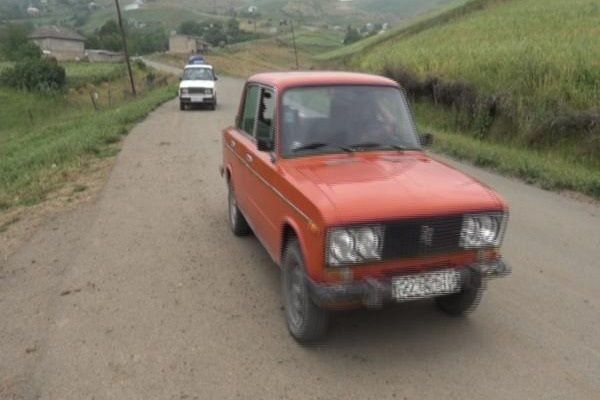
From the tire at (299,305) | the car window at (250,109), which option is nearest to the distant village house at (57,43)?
the car window at (250,109)

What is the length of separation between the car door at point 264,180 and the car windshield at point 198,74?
19.1m

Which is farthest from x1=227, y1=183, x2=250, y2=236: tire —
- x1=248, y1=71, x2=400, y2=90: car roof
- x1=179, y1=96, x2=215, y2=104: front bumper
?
x1=179, y1=96, x2=215, y2=104: front bumper

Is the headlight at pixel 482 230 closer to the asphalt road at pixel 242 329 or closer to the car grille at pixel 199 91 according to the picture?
the asphalt road at pixel 242 329

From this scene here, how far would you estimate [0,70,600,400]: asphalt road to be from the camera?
12.8ft

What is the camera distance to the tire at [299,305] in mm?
4191

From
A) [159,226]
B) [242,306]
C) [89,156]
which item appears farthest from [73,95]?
[242,306]

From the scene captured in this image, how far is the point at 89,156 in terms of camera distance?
12531 millimetres

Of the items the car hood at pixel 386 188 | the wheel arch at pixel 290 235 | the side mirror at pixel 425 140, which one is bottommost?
the wheel arch at pixel 290 235

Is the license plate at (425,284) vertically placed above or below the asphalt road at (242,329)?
above

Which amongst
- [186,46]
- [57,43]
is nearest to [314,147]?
[186,46]

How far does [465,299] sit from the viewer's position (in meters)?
4.59

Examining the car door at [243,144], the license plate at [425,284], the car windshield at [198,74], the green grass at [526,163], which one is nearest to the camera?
the license plate at [425,284]

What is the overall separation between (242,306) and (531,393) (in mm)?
2416

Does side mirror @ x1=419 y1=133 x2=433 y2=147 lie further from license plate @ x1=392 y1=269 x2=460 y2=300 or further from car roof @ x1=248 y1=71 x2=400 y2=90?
license plate @ x1=392 y1=269 x2=460 y2=300
